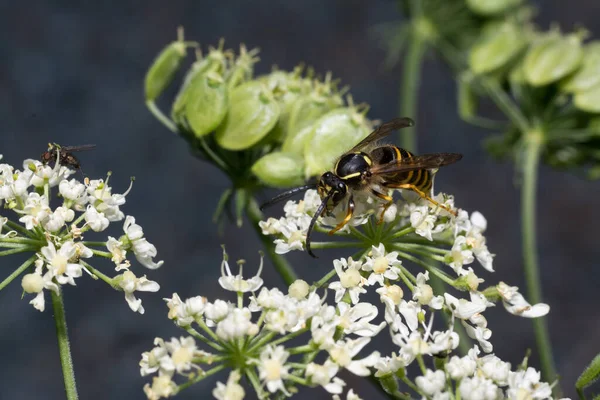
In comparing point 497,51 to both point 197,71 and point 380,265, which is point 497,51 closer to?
point 197,71

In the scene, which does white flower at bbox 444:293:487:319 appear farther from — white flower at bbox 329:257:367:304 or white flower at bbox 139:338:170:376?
white flower at bbox 139:338:170:376

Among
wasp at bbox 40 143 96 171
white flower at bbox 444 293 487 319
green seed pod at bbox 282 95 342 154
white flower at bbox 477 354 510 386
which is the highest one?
green seed pod at bbox 282 95 342 154

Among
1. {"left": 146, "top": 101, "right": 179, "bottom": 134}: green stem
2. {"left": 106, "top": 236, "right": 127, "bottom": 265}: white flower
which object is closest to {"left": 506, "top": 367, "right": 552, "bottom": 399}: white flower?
{"left": 106, "top": 236, "right": 127, "bottom": 265}: white flower

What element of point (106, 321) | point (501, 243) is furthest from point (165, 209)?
point (501, 243)

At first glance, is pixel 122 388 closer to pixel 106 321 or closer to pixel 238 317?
pixel 106 321

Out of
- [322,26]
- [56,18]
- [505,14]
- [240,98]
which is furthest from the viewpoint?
[322,26]

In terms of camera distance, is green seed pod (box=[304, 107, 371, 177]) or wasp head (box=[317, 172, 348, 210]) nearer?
wasp head (box=[317, 172, 348, 210])

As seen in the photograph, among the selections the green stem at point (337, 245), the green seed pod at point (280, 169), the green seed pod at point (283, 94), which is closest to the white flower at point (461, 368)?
the green stem at point (337, 245)
